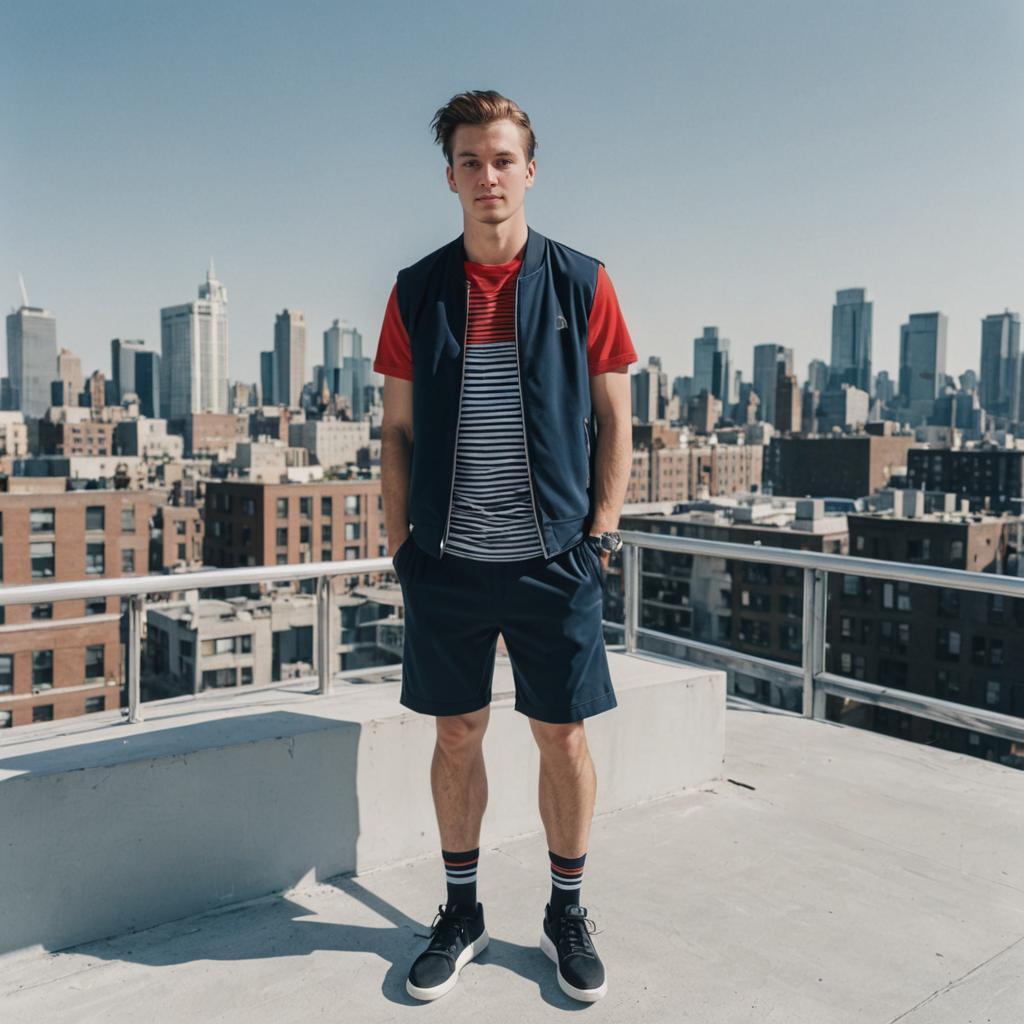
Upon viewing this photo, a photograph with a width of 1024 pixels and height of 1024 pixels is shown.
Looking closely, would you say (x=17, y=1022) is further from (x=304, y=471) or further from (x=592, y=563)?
(x=304, y=471)

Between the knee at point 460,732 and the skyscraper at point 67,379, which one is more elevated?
the skyscraper at point 67,379

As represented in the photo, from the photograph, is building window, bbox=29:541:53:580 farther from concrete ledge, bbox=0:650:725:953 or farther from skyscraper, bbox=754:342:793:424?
skyscraper, bbox=754:342:793:424

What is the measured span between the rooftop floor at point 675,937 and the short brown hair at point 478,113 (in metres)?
1.67

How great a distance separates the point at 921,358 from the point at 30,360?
160587 millimetres

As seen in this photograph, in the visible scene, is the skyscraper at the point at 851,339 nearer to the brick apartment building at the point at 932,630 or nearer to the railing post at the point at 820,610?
the brick apartment building at the point at 932,630

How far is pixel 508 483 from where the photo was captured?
73.7 inches

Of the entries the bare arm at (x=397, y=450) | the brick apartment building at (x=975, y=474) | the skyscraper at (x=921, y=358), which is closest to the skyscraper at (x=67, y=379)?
the brick apartment building at (x=975, y=474)

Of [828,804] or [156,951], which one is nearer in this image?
[156,951]

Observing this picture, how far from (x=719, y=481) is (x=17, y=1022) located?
116 metres

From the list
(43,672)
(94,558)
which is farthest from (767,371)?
(43,672)

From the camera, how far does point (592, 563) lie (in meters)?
1.91

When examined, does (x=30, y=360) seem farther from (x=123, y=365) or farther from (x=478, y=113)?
(x=478, y=113)

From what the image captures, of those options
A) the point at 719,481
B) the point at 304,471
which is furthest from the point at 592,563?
the point at 719,481

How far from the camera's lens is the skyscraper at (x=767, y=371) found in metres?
170
